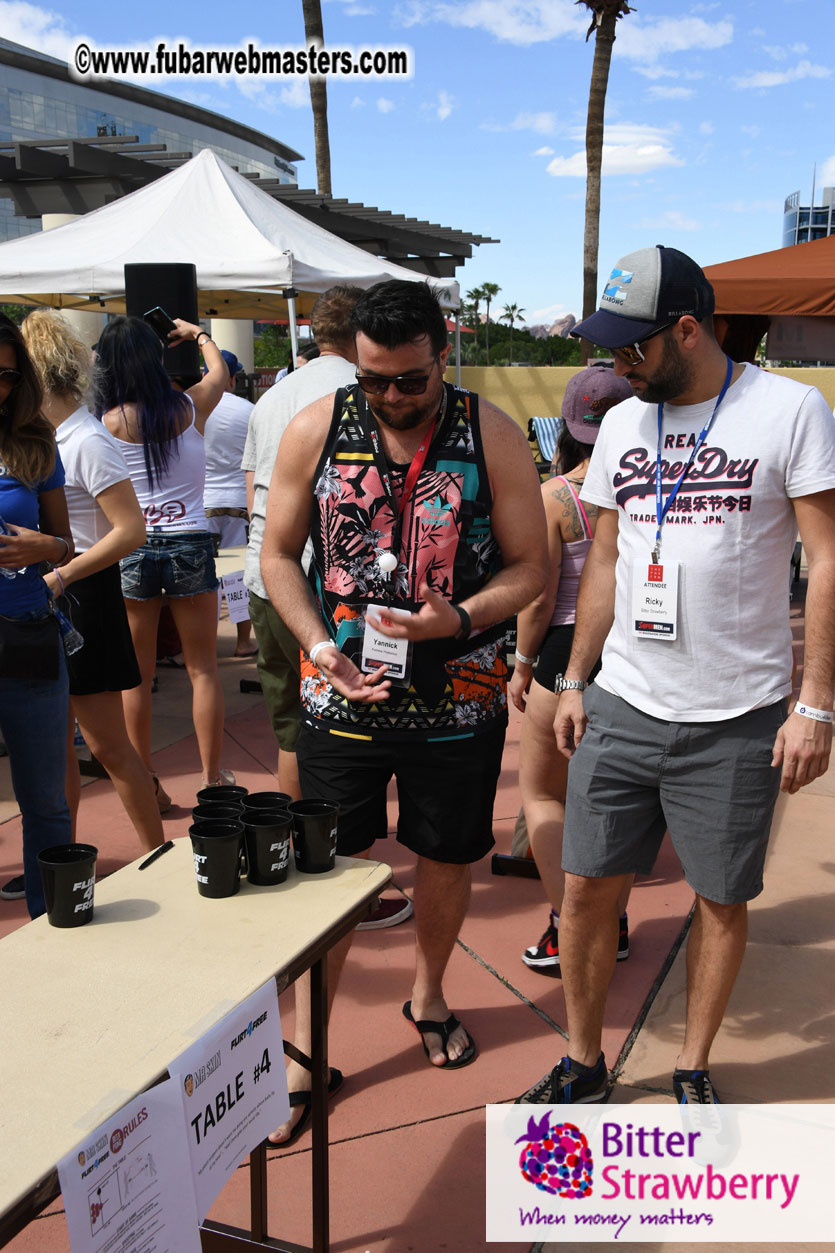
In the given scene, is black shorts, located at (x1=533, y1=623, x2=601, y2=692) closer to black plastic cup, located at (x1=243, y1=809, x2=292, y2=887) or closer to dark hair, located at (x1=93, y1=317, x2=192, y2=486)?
black plastic cup, located at (x1=243, y1=809, x2=292, y2=887)

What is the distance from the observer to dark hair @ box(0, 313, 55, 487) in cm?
266

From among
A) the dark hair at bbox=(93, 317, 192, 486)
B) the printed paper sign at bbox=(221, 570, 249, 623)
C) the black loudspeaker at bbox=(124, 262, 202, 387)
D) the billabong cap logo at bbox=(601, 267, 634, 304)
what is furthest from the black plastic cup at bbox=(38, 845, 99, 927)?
the black loudspeaker at bbox=(124, 262, 202, 387)

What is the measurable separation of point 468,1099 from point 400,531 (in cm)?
146

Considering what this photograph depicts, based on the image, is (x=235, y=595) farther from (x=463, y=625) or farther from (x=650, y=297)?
(x=650, y=297)

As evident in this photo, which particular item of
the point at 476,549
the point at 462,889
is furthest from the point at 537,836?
the point at 476,549

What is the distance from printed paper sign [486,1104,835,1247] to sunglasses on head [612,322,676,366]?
177 cm

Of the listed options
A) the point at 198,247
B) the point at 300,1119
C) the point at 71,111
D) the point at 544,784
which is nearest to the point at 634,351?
the point at 544,784

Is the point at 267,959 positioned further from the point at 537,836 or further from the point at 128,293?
the point at 128,293

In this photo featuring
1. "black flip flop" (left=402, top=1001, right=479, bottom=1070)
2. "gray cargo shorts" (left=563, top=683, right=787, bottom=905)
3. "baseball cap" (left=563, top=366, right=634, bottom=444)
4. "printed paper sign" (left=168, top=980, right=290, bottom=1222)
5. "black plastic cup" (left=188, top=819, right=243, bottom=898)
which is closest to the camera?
"printed paper sign" (left=168, top=980, right=290, bottom=1222)

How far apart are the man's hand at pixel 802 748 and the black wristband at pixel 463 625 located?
73 cm

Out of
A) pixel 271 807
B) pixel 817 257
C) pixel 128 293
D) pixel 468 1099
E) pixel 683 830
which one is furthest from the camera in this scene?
pixel 817 257

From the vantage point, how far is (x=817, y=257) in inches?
286

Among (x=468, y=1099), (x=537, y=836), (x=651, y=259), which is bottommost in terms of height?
(x=468, y=1099)

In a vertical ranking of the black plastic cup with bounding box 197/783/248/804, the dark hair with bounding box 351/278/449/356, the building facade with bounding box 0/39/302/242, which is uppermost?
the building facade with bounding box 0/39/302/242
